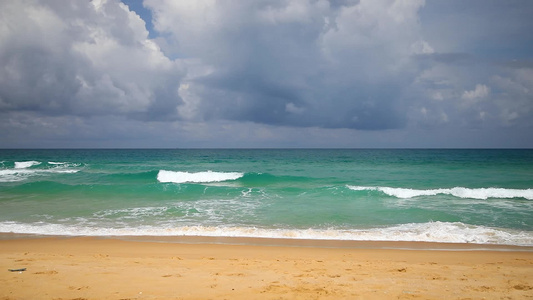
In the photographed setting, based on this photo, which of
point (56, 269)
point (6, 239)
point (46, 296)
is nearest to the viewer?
point (46, 296)

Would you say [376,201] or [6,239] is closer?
[6,239]

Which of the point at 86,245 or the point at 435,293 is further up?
the point at 435,293

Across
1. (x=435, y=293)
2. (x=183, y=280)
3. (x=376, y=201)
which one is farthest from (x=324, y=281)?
(x=376, y=201)

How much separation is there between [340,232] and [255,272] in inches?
202

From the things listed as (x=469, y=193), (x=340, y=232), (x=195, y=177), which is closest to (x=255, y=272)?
(x=340, y=232)

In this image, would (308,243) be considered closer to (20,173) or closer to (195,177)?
(195,177)

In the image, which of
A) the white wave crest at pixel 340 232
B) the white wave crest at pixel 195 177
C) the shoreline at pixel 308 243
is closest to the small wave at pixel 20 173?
the white wave crest at pixel 195 177

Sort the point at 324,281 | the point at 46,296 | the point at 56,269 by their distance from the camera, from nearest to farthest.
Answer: the point at 46,296
the point at 324,281
the point at 56,269

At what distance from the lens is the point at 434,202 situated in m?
16.2

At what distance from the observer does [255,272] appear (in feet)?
19.7

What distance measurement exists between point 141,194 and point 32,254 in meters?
12.1

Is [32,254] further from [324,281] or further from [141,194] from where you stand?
[141,194]

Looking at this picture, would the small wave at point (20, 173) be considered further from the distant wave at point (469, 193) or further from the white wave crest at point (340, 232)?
the distant wave at point (469, 193)

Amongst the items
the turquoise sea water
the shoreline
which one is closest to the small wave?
the turquoise sea water
